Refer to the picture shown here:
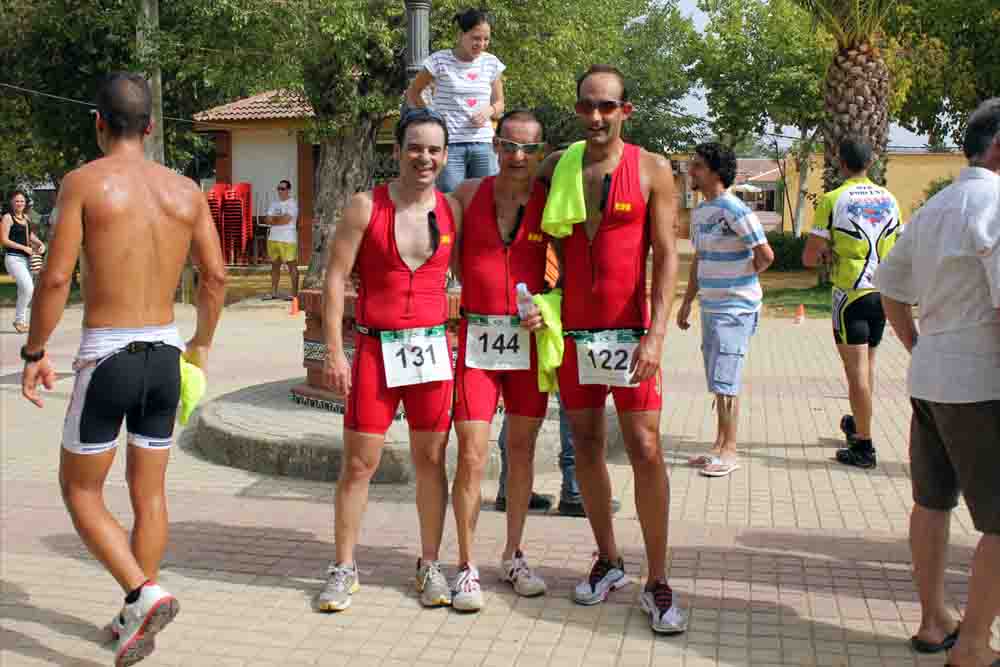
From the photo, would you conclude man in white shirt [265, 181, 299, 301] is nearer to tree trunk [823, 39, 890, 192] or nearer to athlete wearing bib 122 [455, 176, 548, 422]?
tree trunk [823, 39, 890, 192]

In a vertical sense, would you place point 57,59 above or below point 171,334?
above

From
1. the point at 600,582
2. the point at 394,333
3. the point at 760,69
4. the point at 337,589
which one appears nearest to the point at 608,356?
the point at 394,333

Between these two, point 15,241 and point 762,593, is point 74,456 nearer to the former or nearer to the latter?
point 762,593

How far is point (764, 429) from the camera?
29.6ft

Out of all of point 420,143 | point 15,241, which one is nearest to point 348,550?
point 420,143

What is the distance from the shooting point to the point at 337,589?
494cm

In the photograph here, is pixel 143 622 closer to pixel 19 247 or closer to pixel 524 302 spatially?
pixel 524 302

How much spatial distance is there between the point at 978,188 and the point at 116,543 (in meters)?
3.40

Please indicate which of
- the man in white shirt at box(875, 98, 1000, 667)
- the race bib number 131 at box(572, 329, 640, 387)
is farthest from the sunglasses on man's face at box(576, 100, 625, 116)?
the man in white shirt at box(875, 98, 1000, 667)

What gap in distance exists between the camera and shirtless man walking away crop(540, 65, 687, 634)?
4672mm

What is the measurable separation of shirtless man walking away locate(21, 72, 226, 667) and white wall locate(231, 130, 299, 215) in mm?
26971

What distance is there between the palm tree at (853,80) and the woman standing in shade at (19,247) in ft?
41.3

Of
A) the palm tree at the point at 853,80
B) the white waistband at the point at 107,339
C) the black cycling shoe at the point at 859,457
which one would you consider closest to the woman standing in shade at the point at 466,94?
the black cycling shoe at the point at 859,457

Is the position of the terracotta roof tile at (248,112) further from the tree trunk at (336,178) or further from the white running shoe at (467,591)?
the white running shoe at (467,591)
